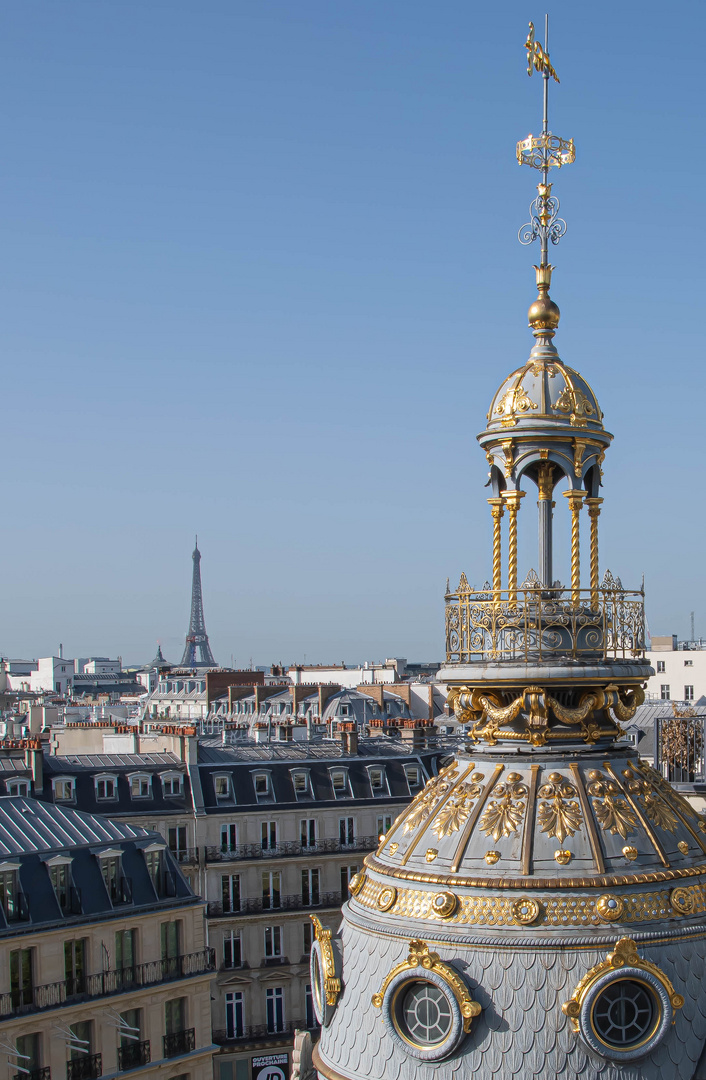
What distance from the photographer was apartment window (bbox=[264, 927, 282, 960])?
2354 inches

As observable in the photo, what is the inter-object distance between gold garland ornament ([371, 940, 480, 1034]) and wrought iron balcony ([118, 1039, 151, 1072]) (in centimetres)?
3129

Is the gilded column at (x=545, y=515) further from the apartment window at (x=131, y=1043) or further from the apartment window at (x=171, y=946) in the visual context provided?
the apartment window at (x=171, y=946)

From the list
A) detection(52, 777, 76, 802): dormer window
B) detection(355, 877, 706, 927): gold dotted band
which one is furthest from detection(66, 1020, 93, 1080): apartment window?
detection(355, 877, 706, 927): gold dotted band

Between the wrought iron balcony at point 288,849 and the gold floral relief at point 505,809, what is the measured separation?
44.3 meters

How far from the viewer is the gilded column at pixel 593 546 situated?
18244 millimetres

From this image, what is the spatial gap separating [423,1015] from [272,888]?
153ft

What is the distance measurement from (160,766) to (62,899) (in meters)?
18.5

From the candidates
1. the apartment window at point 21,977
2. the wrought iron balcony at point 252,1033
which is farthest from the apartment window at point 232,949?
the apartment window at point 21,977

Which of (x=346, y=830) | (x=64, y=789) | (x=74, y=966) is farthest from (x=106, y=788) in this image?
(x=74, y=966)

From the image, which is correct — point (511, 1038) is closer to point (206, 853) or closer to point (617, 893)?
point (617, 893)

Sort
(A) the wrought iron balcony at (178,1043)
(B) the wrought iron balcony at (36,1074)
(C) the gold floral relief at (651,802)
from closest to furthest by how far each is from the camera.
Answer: (C) the gold floral relief at (651,802) → (B) the wrought iron balcony at (36,1074) → (A) the wrought iron balcony at (178,1043)

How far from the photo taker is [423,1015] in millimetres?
16172

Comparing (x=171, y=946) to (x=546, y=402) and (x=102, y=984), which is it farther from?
(x=546, y=402)

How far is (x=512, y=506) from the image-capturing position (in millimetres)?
18547
